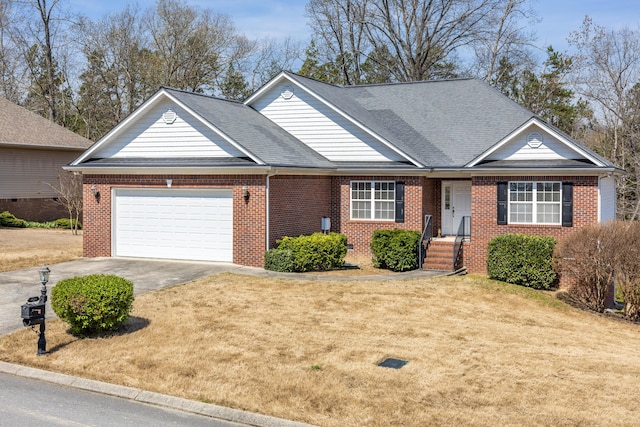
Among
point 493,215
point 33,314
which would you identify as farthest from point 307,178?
→ point 33,314

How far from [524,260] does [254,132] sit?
32.0 feet

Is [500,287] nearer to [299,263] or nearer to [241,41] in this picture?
[299,263]

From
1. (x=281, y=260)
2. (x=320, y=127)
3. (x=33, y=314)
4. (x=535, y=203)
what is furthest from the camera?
(x=320, y=127)

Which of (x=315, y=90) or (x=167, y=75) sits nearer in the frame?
(x=315, y=90)

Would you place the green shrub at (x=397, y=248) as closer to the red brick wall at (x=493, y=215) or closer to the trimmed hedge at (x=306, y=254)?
the trimmed hedge at (x=306, y=254)

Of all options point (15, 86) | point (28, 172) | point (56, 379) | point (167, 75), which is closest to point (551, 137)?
point (56, 379)

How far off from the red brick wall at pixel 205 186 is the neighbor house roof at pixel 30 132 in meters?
14.6

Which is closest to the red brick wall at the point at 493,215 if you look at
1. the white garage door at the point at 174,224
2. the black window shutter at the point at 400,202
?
the black window shutter at the point at 400,202

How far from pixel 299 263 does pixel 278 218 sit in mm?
1899

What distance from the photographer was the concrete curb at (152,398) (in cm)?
816

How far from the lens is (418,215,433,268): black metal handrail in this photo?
20.9 m

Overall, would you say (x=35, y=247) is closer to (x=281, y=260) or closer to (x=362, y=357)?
(x=281, y=260)

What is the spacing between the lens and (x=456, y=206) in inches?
947

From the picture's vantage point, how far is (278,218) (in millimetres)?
20547
